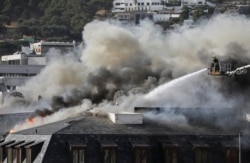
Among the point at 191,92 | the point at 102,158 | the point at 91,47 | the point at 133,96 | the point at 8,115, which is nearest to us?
the point at 102,158

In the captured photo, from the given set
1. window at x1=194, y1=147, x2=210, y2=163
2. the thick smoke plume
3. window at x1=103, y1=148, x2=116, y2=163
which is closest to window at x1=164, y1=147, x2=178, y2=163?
window at x1=194, y1=147, x2=210, y2=163

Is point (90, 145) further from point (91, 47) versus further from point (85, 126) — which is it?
point (91, 47)

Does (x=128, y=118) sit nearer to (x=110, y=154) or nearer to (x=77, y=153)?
(x=110, y=154)

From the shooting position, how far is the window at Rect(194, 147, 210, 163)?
84.9 metres

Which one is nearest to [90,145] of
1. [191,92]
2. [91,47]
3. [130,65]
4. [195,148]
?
[195,148]

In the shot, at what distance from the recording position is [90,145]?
8381cm

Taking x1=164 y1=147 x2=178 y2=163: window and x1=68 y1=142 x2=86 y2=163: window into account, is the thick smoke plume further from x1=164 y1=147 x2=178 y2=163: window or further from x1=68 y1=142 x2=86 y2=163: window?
x1=68 y1=142 x2=86 y2=163: window

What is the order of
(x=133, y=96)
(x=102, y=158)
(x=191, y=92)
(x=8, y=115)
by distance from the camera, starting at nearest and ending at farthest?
(x=102, y=158), (x=191, y=92), (x=133, y=96), (x=8, y=115)

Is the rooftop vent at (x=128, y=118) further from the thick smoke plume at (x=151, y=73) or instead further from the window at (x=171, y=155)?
the window at (x=171, y=155)

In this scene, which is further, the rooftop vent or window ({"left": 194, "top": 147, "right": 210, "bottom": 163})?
the rooftop vent

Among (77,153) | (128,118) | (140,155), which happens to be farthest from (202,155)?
(77,153)

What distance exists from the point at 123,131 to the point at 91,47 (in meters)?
55.2

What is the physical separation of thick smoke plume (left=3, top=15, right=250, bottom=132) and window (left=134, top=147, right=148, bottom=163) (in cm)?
617

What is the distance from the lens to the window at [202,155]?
8488 cm
